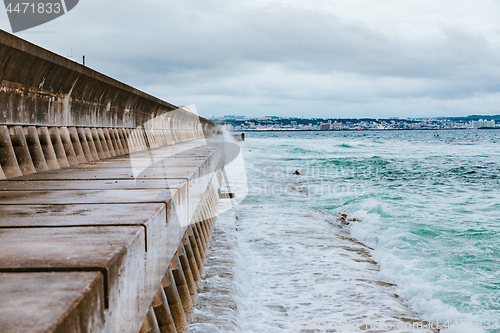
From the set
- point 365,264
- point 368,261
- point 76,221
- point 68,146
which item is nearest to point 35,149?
point 68,146

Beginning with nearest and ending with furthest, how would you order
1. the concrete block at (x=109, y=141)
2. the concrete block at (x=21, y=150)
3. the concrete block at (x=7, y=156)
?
the concrete block at (x=7, y=156) < the concrete block at (x=21, y=150) < the concrete block at (x=109, y=141)

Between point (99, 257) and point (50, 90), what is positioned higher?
point (50, 90)

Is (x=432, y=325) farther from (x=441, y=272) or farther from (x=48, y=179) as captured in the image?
(x=48, y=179)

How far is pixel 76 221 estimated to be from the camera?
2.57 m

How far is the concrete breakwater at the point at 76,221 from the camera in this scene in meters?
1.43

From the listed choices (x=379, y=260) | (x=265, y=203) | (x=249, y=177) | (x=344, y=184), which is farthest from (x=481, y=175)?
(x=379, y=260)

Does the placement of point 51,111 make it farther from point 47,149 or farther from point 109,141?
point 109,141

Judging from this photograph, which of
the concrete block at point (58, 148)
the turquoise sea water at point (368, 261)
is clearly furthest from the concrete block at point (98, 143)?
the turquoise sea water at point (368, 261)

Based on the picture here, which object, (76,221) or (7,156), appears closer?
(76,221)

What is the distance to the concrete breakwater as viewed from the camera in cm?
143

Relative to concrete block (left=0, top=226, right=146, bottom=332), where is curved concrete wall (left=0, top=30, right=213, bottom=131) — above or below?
above

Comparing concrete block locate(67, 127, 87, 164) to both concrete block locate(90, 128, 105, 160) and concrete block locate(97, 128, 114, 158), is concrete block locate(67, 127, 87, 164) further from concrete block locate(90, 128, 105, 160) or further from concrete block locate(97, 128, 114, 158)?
concrete block locate(97, 128, 114, 158)

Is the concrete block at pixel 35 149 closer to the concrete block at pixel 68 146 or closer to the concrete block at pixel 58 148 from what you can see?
the concrete block at pixel 58 148

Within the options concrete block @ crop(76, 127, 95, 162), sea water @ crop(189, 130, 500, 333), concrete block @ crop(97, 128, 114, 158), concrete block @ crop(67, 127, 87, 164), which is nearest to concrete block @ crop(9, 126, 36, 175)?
concrete block @ crop(67, 127, 87, 164)
